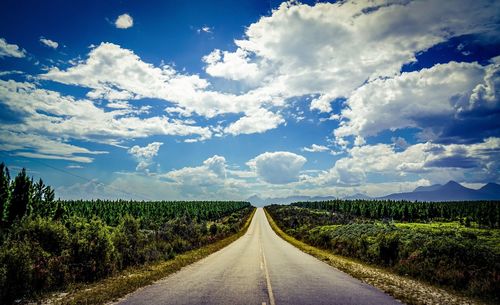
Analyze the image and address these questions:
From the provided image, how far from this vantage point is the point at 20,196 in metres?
53.1

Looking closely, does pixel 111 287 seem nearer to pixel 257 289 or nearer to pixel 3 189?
pixel 257 289

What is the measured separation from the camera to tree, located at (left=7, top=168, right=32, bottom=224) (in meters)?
51.8

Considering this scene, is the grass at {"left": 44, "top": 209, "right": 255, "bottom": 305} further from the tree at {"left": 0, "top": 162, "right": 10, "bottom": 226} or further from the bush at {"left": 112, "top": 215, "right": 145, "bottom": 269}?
the tree at {"left": 0, "top": 162, "right": 10, "bottom": 226}

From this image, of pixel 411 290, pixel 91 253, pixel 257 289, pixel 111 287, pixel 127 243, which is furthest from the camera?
pixel 127 243

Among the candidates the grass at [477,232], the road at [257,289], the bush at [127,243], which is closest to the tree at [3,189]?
the bush at [127,243]

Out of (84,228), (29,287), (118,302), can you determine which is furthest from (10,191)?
(118,302)

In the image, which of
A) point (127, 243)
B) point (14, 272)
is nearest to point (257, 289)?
point (14, 272)

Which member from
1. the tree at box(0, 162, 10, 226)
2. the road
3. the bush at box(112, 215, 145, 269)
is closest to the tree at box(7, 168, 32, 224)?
the tree at box(0, 162, 10, 226)

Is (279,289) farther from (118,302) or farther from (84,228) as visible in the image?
(84,228)

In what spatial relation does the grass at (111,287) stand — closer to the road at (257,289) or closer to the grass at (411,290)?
the road at (257,289)

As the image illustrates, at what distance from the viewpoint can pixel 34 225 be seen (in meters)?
14.6

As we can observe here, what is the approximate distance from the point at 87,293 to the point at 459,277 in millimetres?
14996

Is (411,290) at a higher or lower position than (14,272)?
lower

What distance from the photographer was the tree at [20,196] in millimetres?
51750
